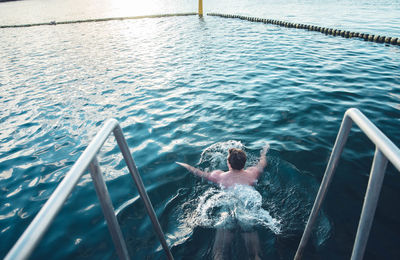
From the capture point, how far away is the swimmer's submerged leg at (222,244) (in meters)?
2.99

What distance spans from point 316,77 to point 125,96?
22.2 ft

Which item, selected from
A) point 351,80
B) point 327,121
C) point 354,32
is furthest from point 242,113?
point 354,32

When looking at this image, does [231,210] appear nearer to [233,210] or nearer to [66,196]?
[233,210]

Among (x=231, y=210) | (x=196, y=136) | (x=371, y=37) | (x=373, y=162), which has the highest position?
(x=373, y=162)

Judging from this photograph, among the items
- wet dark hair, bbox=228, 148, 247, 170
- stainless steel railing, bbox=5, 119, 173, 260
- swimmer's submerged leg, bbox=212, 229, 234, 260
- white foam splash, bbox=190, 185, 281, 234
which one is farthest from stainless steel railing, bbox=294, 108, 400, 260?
wet dark hair, bbox=228, 148, 247, 170

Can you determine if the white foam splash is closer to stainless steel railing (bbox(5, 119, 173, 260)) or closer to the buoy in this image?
stainless steel railing (bbox(5, 119, 173, 260))

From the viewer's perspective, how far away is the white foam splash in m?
3.40

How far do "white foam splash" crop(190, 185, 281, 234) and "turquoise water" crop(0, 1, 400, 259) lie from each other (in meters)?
0.03

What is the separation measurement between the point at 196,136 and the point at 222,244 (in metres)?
2.80

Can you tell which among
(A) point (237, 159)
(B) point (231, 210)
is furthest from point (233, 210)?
(A) point (237, 159)

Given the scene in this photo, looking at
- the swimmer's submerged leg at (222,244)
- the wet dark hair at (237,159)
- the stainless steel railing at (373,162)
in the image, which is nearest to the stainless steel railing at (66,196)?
the swimmer's submerged leg at (222,244)

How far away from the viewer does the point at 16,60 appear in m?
12.8

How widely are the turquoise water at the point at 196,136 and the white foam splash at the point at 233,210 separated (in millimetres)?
31

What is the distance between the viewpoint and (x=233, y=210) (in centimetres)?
368
